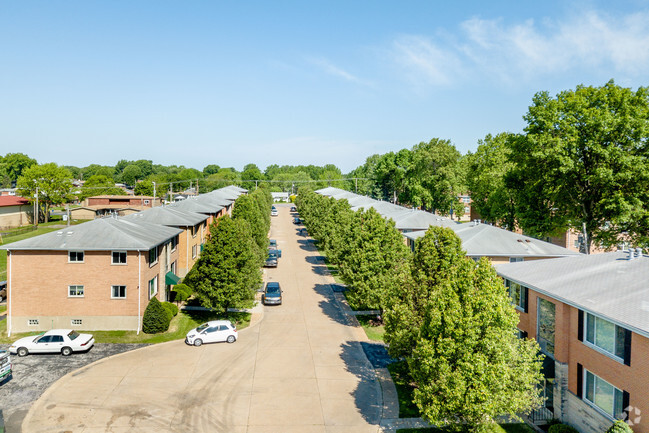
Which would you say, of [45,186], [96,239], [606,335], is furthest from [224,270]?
[45,186]

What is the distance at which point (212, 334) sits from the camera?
29.5 metres

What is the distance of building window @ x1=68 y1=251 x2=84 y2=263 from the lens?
3064 cm

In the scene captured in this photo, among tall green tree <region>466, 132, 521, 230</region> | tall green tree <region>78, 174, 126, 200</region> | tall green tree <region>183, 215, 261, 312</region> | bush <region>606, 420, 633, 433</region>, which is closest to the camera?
bush <region>606, 420, 633, 433</region>

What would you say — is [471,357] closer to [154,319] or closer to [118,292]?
[154,319]

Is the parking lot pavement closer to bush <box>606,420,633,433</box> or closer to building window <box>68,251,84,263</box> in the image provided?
building window <box>68,251,84,263</box>

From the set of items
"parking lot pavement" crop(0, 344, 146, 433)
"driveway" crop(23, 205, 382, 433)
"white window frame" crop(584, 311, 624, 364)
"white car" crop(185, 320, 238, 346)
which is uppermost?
"white window frame" crop(584, 311, 624, 364)

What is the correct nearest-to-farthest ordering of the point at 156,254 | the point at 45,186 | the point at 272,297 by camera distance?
1. the point at 156,254
2. the point at 272,297
3. the point at 45,186

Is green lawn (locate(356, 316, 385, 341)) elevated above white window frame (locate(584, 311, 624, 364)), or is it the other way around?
white window frame (locate(584, 311, 624, 364))

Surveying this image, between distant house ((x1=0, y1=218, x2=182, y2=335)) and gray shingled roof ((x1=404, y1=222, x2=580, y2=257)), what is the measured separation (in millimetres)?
26544

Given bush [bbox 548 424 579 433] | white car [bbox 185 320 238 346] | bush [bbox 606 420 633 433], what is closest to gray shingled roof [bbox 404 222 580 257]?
bush [bbox 548 424 579 433]

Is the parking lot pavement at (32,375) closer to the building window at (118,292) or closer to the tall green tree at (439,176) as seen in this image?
the building window at (118,292)

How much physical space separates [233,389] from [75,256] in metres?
17.2

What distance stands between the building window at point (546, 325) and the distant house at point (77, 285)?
87.2ft

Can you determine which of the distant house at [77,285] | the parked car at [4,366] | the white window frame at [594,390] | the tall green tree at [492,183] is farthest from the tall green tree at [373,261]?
the tall green tree at [492,183]
